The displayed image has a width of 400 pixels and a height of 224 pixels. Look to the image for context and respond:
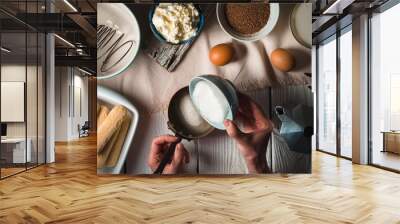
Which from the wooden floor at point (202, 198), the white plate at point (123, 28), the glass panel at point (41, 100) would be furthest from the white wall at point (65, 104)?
the white plate at point (123, 28)

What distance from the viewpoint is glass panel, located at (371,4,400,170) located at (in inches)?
265

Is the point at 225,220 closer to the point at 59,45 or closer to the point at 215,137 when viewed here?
the point at 215,137

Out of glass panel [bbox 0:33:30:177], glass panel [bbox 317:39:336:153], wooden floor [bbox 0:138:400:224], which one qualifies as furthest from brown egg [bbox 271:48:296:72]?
glass panel [bbox 0:33:30:177]

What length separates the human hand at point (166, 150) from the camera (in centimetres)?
588

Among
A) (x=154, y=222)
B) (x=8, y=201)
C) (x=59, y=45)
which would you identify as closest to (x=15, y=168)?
(x=8, y=201)

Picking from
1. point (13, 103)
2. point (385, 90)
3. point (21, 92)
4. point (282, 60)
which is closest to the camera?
point (282, 60)

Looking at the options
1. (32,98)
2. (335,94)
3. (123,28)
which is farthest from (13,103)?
(335,94)

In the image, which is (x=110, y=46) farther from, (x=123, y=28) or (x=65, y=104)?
(x=65, y=104)

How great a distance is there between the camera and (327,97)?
999cm

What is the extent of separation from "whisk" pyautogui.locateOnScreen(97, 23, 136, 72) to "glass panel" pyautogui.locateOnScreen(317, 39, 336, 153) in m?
5.69

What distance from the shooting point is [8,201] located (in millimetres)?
4426

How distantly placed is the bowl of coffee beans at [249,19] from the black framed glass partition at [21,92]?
11.1ft

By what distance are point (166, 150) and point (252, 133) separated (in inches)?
53.9

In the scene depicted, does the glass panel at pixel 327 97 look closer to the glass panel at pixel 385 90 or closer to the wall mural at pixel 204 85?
the glass panel at pixel 385 90
